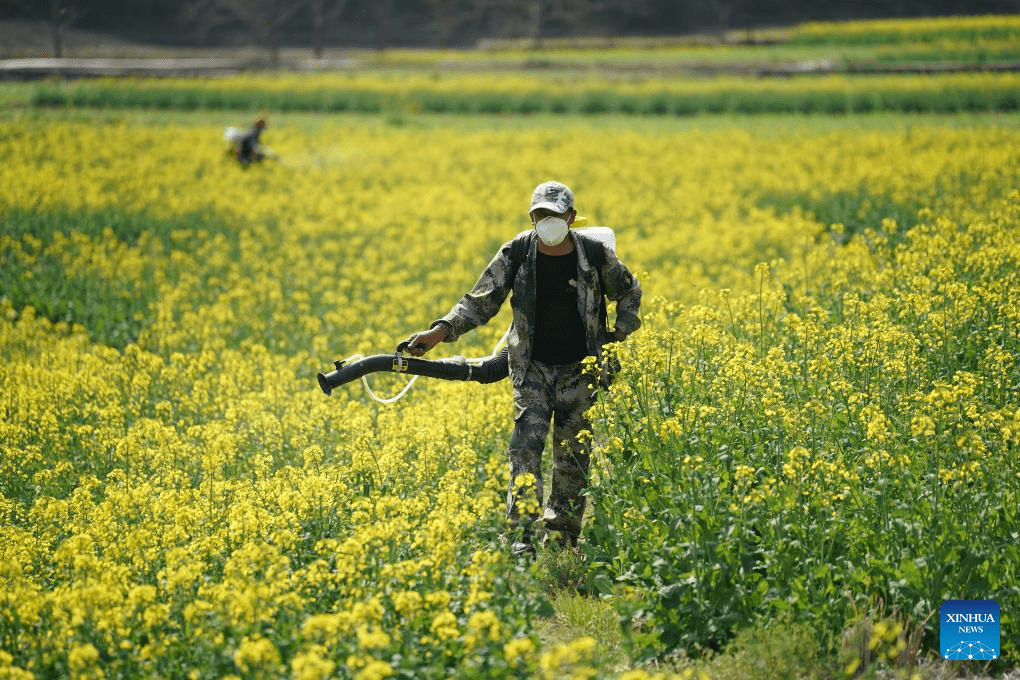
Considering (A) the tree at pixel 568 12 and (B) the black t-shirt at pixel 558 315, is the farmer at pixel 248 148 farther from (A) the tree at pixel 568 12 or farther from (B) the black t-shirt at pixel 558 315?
(A) the tree at pixel 568 12

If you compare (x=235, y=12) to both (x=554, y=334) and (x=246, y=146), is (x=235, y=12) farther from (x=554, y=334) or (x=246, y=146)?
(x=554, y=334)

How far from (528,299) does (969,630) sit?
2.83 metres

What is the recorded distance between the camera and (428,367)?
263 inches

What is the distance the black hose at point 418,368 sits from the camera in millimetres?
6602

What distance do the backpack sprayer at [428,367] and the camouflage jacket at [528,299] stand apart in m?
0.12

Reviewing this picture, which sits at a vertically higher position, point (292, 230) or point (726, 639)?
point (292, 230)

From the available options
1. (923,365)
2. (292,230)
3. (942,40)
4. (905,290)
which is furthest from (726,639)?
(942,40)

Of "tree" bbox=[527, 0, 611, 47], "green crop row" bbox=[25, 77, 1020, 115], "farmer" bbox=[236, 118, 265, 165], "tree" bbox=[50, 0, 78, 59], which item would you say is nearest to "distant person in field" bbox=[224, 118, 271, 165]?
"farmer" bbox=[236, 118, 265, 165]

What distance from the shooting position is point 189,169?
73.8ft

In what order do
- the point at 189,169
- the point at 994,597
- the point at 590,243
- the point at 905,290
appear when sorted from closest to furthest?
the point at 994,597
the point at 590,243
the point at 905,290
the point at 189,169

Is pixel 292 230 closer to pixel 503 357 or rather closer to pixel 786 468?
pixel 503 357

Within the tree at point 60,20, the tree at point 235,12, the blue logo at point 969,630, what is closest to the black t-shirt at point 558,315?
the blue logo at point 969,630

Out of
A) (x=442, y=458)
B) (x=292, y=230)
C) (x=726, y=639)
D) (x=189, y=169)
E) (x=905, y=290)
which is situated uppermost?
(x=189, y=169)

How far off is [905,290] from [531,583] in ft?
17.2
